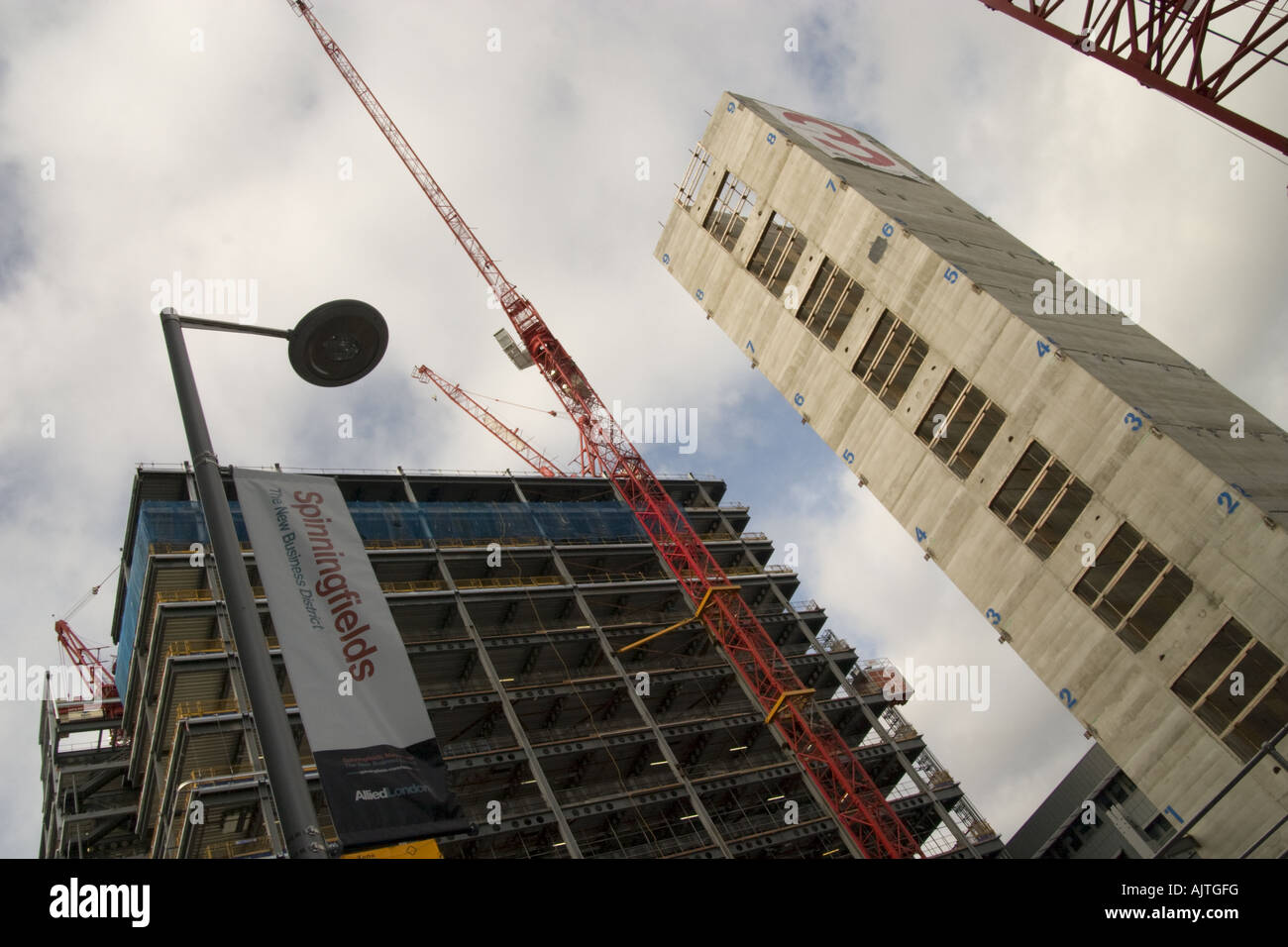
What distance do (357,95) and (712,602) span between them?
186 feet

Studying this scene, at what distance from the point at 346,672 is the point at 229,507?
5.98 ft

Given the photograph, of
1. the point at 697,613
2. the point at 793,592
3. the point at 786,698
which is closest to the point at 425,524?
the point at 697,613

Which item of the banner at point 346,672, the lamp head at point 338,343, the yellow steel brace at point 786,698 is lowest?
the banner at point 346,672

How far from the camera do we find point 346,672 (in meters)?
8.23

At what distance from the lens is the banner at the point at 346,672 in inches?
299

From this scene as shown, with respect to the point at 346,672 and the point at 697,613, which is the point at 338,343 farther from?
the point at 697,613

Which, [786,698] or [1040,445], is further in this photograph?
[786,698]

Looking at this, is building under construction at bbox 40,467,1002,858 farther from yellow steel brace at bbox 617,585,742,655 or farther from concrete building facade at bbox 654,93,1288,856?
concrete building facade at bbox 654,93,1288,856

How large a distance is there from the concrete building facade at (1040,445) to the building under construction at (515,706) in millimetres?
15643

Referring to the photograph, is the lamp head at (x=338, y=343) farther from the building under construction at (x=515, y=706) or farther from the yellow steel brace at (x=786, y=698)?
the yellow steel brace at (x=786, y=698)

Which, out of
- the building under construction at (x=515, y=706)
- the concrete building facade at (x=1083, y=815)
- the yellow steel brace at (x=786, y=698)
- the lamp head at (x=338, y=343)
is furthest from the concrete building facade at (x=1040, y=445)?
the concrete building facade at (x=1083, y=815)

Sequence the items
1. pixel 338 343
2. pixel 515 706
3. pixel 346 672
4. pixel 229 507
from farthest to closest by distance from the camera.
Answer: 1. pixel 515 706
2. pixel 338 343
3. pixel 346 672
4. pixel 229 507

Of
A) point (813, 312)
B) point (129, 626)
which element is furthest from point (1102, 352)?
point (129, 626)

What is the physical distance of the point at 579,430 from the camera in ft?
201
